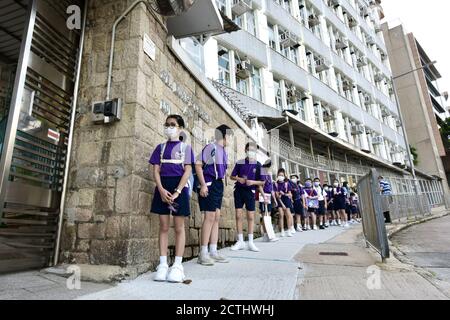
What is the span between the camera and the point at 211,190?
14.3 feet

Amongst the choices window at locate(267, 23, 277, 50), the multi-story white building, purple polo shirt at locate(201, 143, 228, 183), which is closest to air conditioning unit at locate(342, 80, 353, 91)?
the multi-story white building

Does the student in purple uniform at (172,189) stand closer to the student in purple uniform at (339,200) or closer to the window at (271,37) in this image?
the student in purple uniform at (339,200)

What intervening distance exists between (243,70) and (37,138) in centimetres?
1292

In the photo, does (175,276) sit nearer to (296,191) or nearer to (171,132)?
(171,132)

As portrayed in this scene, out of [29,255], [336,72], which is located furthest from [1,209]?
[336,72]

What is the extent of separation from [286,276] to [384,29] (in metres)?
49.8

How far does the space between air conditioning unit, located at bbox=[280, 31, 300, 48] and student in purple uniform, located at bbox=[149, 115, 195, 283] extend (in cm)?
1806

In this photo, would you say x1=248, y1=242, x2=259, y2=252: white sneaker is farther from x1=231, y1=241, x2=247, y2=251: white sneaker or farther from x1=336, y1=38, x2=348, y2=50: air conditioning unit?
x1=336, y1=38, x2=348, y2=50: air conditioning unit

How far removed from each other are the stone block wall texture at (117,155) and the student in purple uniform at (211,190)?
19.2 inches

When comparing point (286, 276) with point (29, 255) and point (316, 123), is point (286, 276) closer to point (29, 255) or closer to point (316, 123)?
point (29, 255)

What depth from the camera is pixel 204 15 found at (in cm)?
508

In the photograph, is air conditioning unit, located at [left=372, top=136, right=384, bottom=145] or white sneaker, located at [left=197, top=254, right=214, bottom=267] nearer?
white sneaker, located at [left=197, top=254, right=214, bottom=267]

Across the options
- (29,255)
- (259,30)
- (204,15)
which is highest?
(259,30)

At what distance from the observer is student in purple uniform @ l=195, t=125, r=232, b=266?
4195mm
